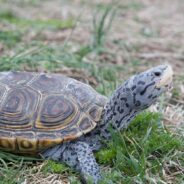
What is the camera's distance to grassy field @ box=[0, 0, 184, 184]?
123 inches

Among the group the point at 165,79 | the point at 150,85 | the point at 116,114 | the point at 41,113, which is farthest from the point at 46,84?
the point at 165,79

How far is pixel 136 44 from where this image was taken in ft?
21.1

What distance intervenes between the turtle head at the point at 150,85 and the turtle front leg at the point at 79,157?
0.49 m

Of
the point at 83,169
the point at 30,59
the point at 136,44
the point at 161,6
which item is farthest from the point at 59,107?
the point at 161,6

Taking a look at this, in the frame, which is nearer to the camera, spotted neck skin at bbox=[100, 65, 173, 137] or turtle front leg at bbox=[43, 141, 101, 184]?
turtle front leg at bbox=[43, 141, 101, 184]

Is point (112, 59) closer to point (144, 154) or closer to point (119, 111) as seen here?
point (119, 111)

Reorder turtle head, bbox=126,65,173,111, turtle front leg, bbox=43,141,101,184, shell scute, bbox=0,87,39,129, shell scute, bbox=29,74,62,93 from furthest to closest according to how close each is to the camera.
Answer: shell scute, bbox=29,74,62,93 → shell scute, bbox=0,87,39,129 → turtle head, bbox=126,65,173,111 → turtle front leg, bbox=43,141,101,184

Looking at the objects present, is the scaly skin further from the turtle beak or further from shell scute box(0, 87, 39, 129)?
shell scute box(0, 87, 39, 129)

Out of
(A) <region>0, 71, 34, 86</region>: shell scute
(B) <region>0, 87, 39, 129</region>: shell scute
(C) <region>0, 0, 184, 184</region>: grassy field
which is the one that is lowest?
(C) <region>0, 0, 184, 184</region>: grassy field

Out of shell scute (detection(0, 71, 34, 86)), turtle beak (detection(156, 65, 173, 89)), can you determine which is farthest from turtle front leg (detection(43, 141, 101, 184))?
turtle beak (detection(156, 65, 173, 89))

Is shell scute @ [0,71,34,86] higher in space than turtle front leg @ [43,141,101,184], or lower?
higher

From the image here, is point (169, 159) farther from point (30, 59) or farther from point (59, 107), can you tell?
point (30, 59)

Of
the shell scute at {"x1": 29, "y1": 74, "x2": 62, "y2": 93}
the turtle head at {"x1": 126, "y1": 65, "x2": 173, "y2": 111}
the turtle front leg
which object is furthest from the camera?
the shell scute at {"x1": 29, "y1": 74, "x2": 62, "y2": 93}

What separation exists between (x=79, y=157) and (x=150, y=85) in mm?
701
